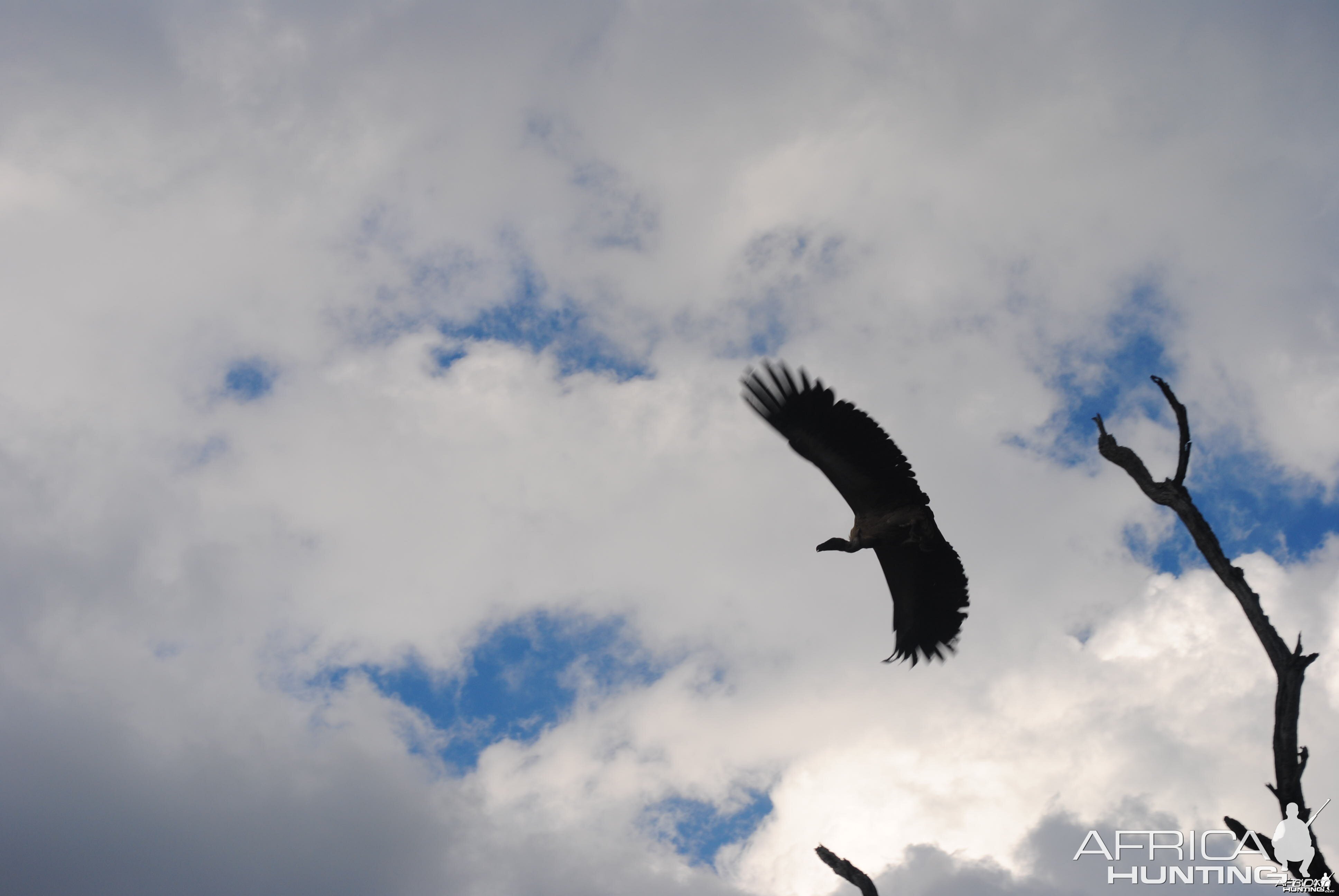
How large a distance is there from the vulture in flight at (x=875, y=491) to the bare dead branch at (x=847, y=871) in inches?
235

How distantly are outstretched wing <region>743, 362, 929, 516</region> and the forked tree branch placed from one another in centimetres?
553

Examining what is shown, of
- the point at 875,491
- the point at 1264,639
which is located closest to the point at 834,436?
the point at 875,491

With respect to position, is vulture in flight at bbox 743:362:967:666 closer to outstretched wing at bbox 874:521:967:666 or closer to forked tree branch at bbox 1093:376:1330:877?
outstretched wing at bbox 874:521:967:666

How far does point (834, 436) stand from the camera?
1247cm

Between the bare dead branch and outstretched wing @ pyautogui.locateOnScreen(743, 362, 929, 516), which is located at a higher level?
outstretched wing @ pyautogui.locateOnScreen(743, 362, 929, 516)

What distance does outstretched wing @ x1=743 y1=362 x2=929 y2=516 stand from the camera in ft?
40.4

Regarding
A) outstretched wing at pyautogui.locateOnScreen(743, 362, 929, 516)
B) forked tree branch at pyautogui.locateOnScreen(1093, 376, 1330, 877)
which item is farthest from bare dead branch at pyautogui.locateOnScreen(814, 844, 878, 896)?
outstretched wing at pyautogui.locateOnScreen(743, 362, 929, 516)

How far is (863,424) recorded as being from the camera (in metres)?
12.3

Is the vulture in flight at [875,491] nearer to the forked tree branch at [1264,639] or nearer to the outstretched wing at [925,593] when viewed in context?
the outstretched wing at [925,593]

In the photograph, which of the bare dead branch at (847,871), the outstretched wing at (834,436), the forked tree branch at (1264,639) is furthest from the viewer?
the outstretched wing at (834,436)

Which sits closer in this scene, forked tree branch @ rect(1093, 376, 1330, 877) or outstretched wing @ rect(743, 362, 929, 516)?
forked tree branch @ rect(1093, 376, 1330, 877)

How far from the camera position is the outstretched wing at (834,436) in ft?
40.4

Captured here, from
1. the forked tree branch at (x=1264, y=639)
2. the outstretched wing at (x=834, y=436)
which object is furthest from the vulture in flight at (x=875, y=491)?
the forked tree branch at (x=1264, y=639)

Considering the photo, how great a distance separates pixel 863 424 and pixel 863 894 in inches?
254
